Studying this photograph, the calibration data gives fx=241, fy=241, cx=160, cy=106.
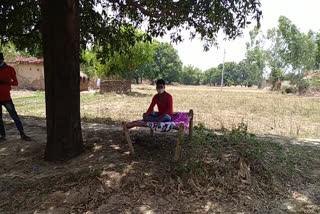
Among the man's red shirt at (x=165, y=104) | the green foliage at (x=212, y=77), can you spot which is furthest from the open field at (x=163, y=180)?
the green foliage at (x=212, y=77)

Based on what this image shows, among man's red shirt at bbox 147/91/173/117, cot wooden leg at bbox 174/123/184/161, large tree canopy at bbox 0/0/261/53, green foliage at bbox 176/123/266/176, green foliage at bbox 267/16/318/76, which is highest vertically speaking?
green foliage at bbox 267/16/318/76

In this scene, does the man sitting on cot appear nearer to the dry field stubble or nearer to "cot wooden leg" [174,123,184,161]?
"cot wooden leg" [174,123,184,161]

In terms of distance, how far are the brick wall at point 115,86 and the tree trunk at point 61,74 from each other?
19.9m

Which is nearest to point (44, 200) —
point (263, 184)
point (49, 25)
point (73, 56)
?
point (73, 56)

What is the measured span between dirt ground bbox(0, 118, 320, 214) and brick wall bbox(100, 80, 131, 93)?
19675mm

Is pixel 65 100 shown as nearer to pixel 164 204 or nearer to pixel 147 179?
pixel 147 179

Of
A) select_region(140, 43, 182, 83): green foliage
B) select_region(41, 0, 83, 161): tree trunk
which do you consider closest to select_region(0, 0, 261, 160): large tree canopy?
select_region(41, 0, 83, 161): tree trunk

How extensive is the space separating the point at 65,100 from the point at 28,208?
1682mm

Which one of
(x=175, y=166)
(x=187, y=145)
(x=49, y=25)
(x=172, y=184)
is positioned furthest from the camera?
(x=187, y=145)

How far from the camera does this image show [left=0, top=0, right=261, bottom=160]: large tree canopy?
389 cm

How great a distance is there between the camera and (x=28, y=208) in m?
3.00

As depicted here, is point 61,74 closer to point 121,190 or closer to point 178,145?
point 121,190

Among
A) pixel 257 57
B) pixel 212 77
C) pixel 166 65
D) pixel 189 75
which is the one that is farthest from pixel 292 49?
pixel 212 77

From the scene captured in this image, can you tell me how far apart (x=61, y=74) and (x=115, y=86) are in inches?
813
